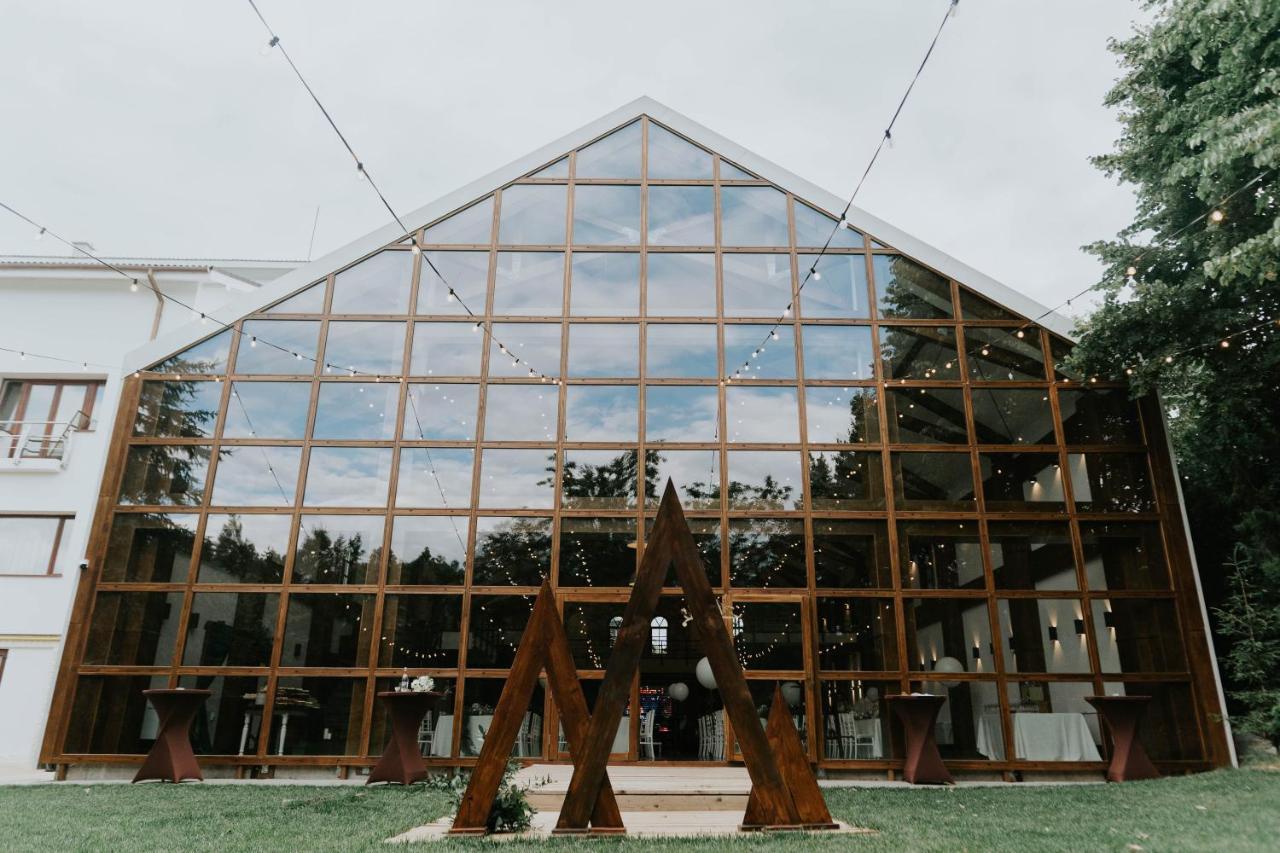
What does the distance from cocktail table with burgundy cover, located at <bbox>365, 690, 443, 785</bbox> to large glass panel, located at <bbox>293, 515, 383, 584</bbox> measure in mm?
1769

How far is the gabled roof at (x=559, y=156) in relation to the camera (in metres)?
9.38

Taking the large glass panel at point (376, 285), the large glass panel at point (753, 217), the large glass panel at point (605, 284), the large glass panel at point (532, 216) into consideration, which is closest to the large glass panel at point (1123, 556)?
the large glass panel at point (753, 217)

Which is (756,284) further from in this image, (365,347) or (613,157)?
(365,347)

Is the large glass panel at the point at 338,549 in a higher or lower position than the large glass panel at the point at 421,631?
higher

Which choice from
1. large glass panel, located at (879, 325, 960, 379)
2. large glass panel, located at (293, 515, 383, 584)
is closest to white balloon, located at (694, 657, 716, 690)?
large glass panel, located at (293, 515, 383, 584)

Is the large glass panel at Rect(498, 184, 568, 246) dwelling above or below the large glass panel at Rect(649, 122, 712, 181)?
below

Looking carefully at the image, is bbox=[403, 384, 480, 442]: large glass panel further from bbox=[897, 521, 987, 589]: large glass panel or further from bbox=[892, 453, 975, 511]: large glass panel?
bbox=[897, 521, 987, 589]: large glass panel

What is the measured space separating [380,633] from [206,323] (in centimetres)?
438

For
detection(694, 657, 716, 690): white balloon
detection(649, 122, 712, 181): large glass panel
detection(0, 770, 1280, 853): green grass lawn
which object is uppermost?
detection(649, 122, 712, 181): large glass panel

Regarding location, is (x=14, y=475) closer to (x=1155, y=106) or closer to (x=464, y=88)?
(x=464, y=88)

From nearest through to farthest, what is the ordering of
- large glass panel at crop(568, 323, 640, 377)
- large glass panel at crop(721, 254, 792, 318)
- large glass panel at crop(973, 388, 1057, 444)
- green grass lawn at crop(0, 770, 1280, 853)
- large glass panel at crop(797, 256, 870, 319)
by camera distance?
green grass lawn at crop(0, 770, 1280, 853), large glass panel at crop(973, 388, 1057, 444), large glass panel at crop(568, 323, 640, 377), large glass panel at crop(797, 256, 870, 319), large glass panel at crop(721, 254, 792, 318)

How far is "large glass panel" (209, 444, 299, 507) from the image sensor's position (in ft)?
29.7

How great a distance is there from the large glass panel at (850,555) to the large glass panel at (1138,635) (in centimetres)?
226

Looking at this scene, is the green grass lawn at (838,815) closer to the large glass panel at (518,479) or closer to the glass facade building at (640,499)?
the glass facade building at (640,499)
